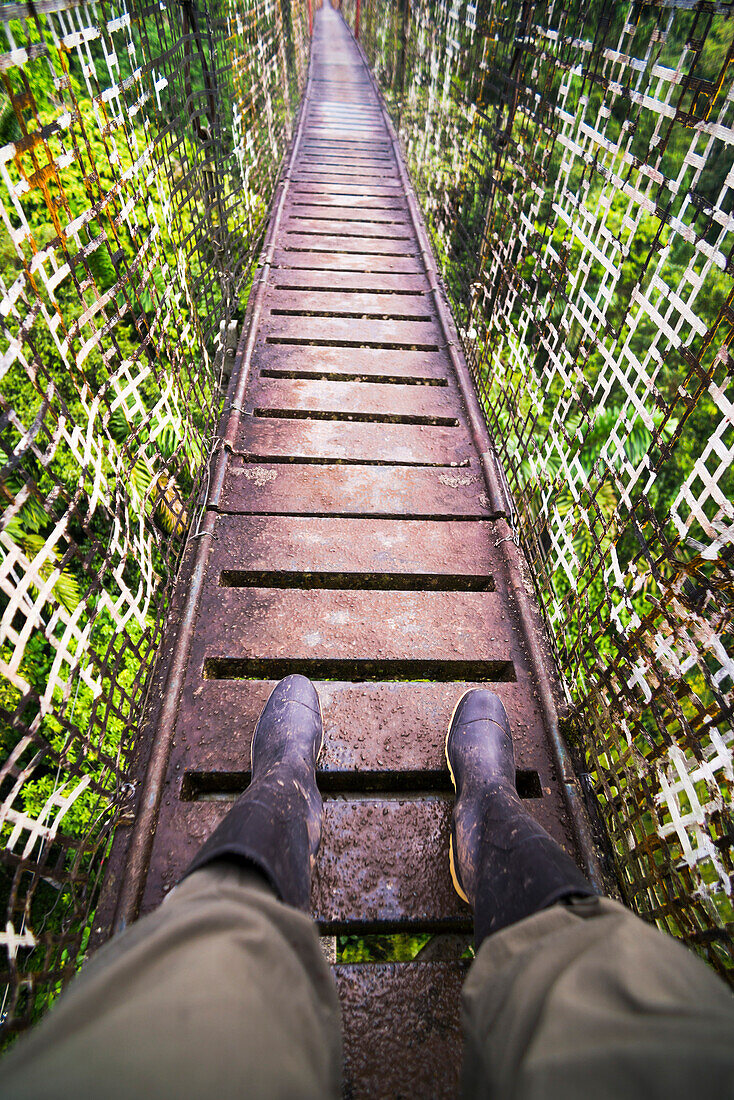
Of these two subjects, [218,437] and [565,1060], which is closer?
[565,1060]

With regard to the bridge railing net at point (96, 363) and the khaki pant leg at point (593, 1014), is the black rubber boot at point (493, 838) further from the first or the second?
the bridge railing net at point (96, 363)

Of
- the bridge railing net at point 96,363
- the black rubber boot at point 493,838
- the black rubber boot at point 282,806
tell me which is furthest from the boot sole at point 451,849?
the bridge railing net at point 96,363

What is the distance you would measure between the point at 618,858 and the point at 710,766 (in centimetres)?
55

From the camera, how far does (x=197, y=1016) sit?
2.30 feet

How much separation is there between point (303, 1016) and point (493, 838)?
66 centimetres

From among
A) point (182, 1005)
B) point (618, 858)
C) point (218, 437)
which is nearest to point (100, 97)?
point (218, 437)

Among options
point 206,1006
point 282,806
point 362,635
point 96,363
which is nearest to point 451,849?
point 282,806

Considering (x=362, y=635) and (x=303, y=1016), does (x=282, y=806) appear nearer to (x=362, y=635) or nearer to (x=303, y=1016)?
(x=303, y=1016)

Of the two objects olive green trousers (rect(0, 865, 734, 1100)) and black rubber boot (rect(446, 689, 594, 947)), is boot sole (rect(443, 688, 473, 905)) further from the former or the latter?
olive green trousers (rect(0, 865, 734, 1100))

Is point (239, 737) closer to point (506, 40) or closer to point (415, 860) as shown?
point (415, 860)

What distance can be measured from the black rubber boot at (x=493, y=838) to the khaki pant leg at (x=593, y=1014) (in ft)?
0.48

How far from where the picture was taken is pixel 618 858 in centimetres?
157

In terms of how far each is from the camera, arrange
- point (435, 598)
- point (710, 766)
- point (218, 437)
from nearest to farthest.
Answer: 1. point (710, 766)
2. point (435, 598)
3. point (218, 437)

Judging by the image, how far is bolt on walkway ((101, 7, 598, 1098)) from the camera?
56.4 inches
